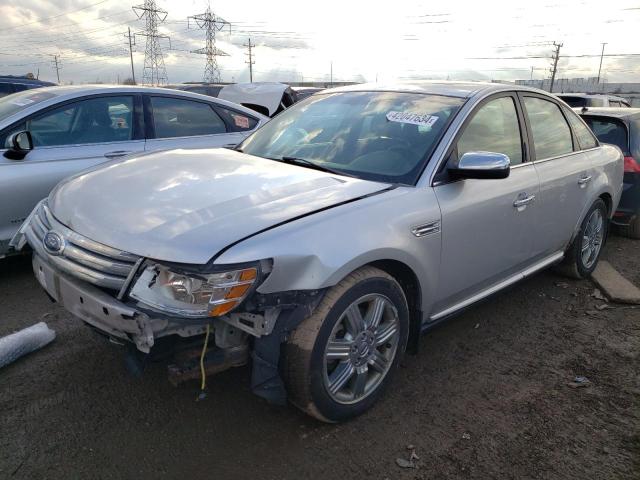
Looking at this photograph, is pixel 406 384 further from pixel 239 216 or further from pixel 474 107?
pixel 474 107

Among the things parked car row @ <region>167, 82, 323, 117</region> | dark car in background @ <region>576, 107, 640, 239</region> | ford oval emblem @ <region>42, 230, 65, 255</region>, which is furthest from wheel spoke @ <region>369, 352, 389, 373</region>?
parked car row @ <region>167, 82, 323, 117</region>

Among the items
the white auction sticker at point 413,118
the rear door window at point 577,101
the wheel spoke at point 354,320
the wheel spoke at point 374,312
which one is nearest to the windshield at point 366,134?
the white auction sticker at point 413,118

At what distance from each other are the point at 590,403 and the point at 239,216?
2.27m

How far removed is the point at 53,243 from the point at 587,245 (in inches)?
171

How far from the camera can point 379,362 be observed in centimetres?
284

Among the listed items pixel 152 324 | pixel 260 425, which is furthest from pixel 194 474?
pixel 152 324

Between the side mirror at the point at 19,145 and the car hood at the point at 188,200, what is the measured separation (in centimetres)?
141

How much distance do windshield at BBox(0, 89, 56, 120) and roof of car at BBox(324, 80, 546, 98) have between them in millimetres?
2571

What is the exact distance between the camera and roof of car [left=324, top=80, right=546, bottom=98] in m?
3.51

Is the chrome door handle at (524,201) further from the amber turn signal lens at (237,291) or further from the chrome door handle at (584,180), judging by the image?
the amber turn signal lens at (237,291)

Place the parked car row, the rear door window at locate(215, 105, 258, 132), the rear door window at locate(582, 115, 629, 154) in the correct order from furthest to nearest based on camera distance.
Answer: the parked car row
the rear door window at locate(582, 115, 629, 154)
the rear door window at locate(215, 105, 258, 132)

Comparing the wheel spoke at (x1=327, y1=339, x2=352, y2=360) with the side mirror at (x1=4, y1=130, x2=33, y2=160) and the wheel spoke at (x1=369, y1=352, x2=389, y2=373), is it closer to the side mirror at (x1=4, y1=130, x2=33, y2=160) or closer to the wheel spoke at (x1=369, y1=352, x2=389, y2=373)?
the wheel spoke at (x1=369, y1=352, x2=389, y2=373)

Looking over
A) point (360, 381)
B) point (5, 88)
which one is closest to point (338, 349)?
point (360, 381)

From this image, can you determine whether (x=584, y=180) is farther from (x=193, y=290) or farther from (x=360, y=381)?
(x=193, y=290)
